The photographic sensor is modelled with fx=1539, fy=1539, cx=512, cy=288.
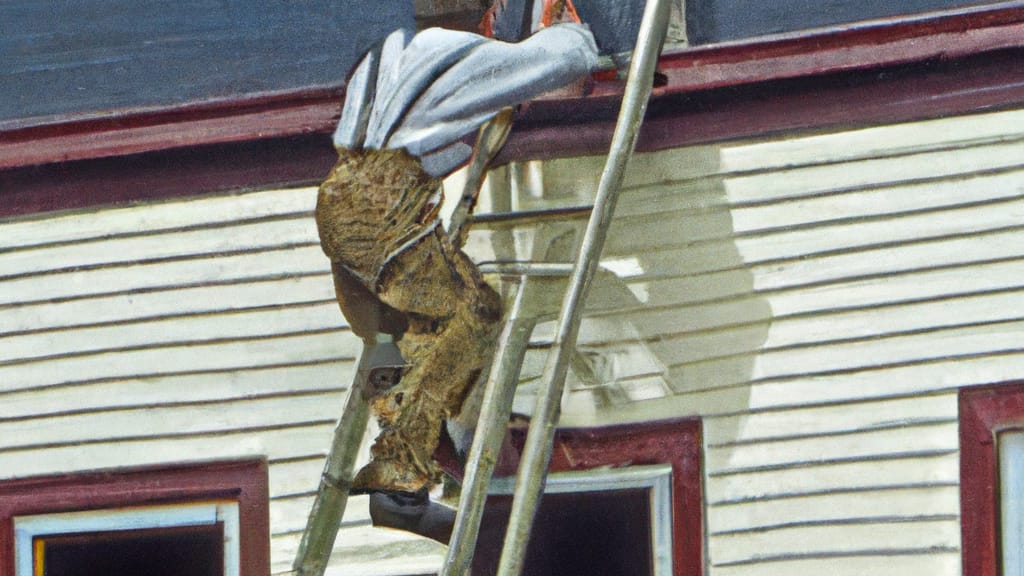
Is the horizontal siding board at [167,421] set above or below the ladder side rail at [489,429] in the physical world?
above

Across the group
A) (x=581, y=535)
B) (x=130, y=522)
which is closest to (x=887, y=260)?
(x=581, y=535)

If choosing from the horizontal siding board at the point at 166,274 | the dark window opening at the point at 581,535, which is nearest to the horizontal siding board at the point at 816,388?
the dark window opening at the point at 581,535

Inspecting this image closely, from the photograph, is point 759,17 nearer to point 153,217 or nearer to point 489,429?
point 489,429

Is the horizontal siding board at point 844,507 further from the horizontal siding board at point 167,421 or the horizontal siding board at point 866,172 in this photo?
the horizontal siding board at point 167,421

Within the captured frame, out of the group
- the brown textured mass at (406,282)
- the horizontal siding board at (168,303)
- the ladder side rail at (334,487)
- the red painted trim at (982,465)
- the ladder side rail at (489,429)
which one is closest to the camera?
the ladder side rail at (489,429)

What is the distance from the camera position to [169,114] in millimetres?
4969

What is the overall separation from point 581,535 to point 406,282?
1.20m

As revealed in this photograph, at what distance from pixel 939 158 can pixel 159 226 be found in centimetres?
248

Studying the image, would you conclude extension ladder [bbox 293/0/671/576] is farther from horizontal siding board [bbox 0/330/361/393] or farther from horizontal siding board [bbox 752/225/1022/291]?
horizontal siding board [bbox 752/225/1022/291]

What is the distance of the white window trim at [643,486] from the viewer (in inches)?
187

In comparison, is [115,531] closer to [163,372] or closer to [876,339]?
[163,372]

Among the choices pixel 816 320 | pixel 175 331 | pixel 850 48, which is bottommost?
pixel 816 320

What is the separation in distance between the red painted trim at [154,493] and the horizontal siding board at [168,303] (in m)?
0.50

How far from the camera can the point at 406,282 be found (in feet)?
13.3
